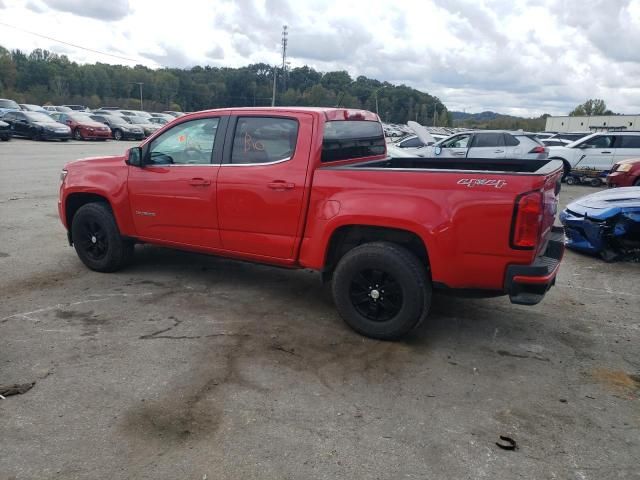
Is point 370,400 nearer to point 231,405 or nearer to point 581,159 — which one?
point 231,405

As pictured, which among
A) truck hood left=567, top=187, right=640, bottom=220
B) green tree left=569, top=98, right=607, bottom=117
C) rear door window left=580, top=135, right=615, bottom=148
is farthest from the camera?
green tree left=569, top=98, right=607, bottom=117

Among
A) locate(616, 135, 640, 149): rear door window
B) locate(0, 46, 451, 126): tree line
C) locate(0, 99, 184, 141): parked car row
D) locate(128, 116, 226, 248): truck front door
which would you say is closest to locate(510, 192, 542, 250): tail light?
locate(128, 116, 226, 248): truck front door

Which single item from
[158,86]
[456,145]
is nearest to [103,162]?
[456,145]

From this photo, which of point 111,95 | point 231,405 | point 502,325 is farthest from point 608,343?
point 111,95

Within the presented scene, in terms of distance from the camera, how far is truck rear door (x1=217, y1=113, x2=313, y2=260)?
4.55 metres

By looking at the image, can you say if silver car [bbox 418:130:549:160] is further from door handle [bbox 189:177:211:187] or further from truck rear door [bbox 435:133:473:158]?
door handle [bbox 189:177:211:187]

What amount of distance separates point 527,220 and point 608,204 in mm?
4462

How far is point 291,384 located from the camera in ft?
11.8

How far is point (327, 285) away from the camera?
5777mm

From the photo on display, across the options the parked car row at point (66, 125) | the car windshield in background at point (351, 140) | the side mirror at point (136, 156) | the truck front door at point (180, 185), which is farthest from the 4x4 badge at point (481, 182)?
the parked car row at point (66, 125)

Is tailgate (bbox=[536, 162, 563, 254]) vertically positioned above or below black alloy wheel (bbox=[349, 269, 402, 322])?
above

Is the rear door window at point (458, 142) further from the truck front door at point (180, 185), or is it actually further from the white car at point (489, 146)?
the truck front door at point (180, 185)

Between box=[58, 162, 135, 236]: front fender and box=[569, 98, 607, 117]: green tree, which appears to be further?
box=[569, 98, 607, 117]: green tree

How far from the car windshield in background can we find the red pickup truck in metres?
0.02
